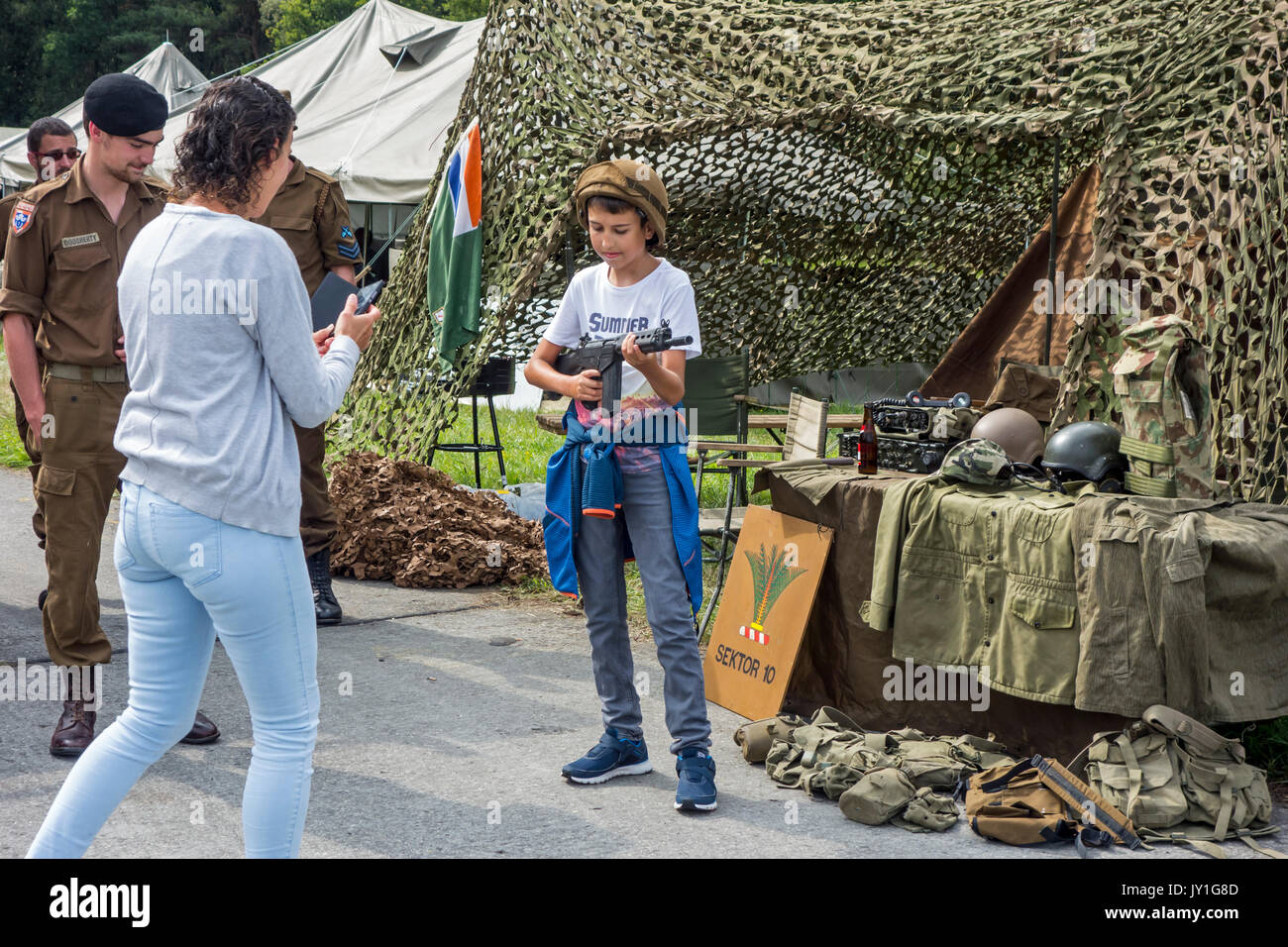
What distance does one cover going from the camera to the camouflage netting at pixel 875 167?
5.42m

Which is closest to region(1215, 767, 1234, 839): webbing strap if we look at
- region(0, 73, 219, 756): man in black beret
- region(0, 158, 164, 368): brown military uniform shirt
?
region(0, 73, 219, 756): man in black beret

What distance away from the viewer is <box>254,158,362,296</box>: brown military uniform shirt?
6.18 metres

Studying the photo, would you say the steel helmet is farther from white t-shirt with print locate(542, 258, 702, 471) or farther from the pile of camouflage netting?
the pile of camouflage netting

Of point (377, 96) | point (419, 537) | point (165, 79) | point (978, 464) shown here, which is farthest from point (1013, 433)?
point (165, 79)

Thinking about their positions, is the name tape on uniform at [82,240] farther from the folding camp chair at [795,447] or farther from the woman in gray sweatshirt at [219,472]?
the folding camp chair at [795,447]

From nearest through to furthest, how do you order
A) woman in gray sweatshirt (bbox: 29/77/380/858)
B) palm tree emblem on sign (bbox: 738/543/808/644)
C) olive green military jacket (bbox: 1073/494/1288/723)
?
woman in gray sweatshirt (bbox: 29/77/380/858)
olive green military jacket (bbox: 1073/494/1288/723)
palm tree emblem on sign (bbox: 738/543/808/644)

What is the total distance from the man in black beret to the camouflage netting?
3474mm

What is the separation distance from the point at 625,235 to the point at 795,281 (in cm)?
627

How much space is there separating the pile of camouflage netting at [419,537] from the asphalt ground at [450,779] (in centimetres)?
105

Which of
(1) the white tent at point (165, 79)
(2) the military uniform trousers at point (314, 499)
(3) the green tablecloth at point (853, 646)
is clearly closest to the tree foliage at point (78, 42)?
(1) the white tent at point (165, 79)

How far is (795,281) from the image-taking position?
10.3m

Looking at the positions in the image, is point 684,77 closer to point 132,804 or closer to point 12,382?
point 12,382

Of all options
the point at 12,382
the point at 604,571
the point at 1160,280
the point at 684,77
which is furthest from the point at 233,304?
the point at 684,77

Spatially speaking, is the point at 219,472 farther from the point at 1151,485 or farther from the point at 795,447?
the point at 795,447
